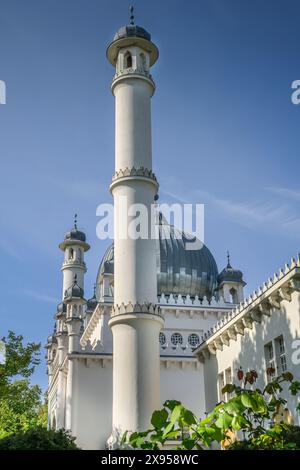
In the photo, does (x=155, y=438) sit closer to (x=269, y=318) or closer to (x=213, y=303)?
(x=269, y=318)

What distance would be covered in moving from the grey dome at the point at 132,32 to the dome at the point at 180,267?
14.9 metres

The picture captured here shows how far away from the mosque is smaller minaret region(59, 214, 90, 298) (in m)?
3.70

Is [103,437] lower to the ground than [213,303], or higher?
lower

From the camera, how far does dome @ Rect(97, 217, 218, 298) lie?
3744 cm

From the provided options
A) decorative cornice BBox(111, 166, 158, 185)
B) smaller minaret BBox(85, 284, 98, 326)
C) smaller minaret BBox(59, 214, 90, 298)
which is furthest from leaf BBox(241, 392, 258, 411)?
smaller minaret BBox(59, 214, 90, 298)

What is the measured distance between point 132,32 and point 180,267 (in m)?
16.6

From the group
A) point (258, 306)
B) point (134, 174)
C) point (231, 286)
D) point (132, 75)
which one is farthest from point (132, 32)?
point (231, 286)

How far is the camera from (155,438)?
6648 millimetres

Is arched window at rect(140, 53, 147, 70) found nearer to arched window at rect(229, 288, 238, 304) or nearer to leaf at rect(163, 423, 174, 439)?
arched window at rect(229, 288, 238, 304)

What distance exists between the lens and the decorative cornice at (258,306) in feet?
59.3

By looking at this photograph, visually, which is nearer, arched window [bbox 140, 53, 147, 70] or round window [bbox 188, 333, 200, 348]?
arched window [bbox 140, 53, 147, 70]

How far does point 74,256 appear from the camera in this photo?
42.3 metres
